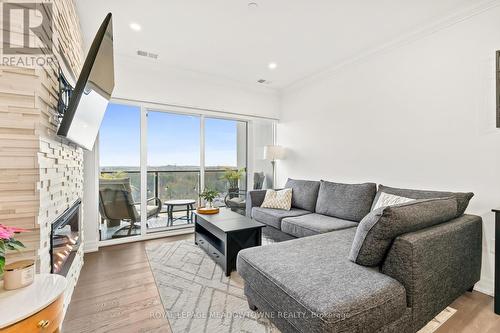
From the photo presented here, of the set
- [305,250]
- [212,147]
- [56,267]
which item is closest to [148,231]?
[212,147]

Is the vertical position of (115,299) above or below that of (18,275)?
below

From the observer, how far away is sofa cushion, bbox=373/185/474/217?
2035 millimetres

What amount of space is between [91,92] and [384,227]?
86.2 inches

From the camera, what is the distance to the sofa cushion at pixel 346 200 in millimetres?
2928

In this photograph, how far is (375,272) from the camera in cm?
149

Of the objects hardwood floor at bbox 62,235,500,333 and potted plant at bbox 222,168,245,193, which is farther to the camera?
potted plant at bbox 222,168,245,193

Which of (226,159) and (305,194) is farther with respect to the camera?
(226,159)

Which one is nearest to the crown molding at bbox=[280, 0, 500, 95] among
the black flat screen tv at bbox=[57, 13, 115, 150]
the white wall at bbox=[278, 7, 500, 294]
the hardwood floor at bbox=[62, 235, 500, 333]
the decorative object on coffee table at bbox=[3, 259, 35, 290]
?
the white wall at bbox=[278, 7, 500, 294]

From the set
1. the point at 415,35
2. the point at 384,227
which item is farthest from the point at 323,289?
the point at 415,35

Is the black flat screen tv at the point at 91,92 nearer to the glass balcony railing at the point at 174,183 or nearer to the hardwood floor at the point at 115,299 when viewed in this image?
the hardwood floor at the point at 115,299

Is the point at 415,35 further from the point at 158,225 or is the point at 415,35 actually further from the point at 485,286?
the point at 158,225

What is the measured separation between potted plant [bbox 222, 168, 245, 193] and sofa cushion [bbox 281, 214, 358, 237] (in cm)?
160

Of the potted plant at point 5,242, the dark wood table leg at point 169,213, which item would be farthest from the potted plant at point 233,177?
the potted plant at point 5,242

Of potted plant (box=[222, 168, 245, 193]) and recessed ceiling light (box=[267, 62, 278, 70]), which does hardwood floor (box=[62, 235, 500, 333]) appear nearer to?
potted plant (box=[222, 168, 245, 193])
